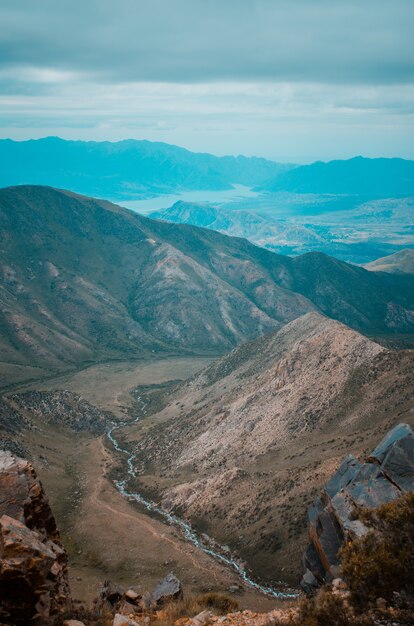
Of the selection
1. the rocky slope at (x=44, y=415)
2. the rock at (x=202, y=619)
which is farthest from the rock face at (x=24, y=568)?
the rocky slope at (x=44, y=415)

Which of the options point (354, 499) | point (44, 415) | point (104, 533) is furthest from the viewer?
point (44, 415)

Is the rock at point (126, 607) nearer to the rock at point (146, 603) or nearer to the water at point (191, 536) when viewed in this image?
the rock at point (146, 603)

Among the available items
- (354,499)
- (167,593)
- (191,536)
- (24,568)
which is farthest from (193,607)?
(191,536)

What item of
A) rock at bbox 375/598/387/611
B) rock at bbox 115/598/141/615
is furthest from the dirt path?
rock at bbox 375/598/387/611

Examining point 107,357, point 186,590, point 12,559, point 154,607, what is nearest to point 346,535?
point 154,607

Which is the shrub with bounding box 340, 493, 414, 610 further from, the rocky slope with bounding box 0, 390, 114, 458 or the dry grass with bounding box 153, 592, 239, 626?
the rocky slope with bounding box 0, 390, 114, 458

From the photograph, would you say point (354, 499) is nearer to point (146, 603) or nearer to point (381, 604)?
point (381, 604)
